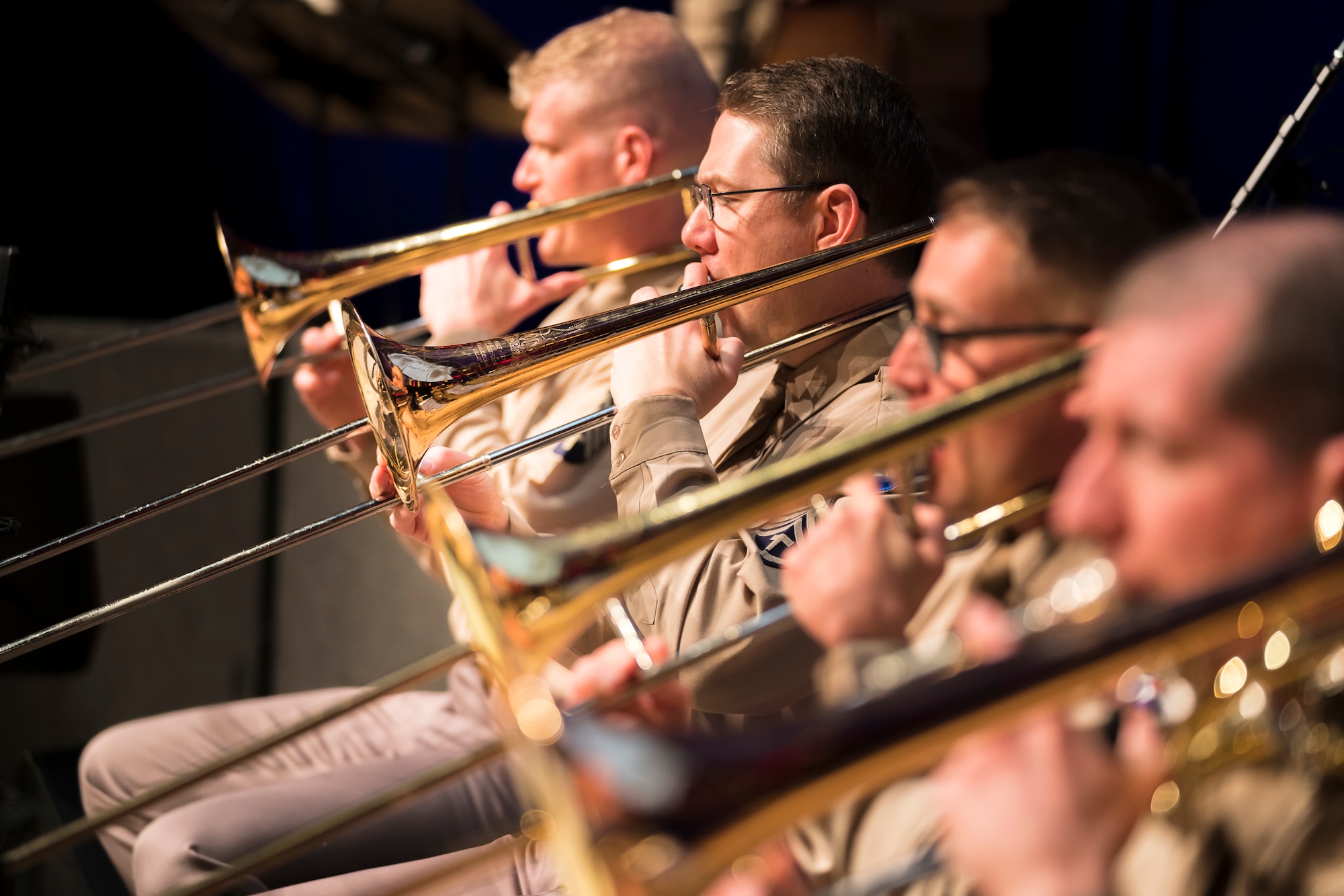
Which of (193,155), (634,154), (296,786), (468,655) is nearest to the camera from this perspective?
(468,655)

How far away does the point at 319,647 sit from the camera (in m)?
2.34

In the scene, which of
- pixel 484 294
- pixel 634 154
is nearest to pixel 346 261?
pixel 484 294

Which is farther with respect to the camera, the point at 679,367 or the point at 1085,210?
the point at 679,367

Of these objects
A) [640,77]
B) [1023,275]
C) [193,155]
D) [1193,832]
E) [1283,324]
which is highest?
[193,155]

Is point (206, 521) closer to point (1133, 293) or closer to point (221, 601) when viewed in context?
point (221, 601)

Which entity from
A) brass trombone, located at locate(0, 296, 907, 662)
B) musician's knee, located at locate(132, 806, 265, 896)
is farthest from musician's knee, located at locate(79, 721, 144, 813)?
brass trombone, located at locate(0, 296, 907, 662)

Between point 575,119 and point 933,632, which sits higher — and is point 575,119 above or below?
above

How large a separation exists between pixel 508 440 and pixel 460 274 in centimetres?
33

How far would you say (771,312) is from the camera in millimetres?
1463

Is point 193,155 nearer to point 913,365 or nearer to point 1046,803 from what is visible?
point 913,365

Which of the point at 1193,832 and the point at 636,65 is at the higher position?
the point at 636,65

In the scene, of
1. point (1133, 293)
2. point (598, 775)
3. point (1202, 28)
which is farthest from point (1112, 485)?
point (1202, 28)

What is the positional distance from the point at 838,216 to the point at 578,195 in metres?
0.70

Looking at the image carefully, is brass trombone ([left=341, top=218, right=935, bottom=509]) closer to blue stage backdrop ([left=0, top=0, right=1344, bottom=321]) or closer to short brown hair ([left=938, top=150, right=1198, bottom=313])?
short brown hair ([left=938, top=150, right=1198, bottom=313])
